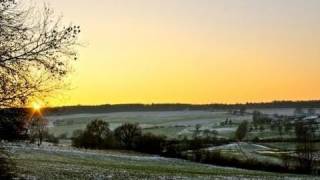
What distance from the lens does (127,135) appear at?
114 meters

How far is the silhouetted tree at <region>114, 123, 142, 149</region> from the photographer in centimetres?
11162

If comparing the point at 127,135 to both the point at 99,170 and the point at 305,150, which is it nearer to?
the point at 305,150

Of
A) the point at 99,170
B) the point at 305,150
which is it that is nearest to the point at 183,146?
the point at 305,150

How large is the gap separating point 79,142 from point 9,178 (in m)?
93.4

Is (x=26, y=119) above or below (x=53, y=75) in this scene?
below

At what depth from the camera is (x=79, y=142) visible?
379 feet

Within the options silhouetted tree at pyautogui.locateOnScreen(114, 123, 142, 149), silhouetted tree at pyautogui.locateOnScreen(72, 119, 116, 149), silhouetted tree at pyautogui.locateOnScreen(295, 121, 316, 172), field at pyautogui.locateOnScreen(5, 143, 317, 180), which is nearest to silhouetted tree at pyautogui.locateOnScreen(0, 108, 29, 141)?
field at pyautogui.locateOnScreen(5, 143, 317, 180)

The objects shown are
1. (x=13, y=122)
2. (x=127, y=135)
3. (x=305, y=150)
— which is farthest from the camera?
→ (x=127, y=135)

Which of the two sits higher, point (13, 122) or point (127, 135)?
point (13, 122)

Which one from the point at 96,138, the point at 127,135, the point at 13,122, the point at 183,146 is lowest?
the point at 183,146

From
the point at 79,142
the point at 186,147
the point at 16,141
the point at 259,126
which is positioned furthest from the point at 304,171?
the point at 259,126

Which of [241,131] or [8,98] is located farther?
[241,131]

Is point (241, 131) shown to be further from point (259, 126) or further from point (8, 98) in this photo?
point (8, 98)

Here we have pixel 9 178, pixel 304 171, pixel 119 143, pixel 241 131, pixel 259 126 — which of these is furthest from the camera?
pixel 259 126
